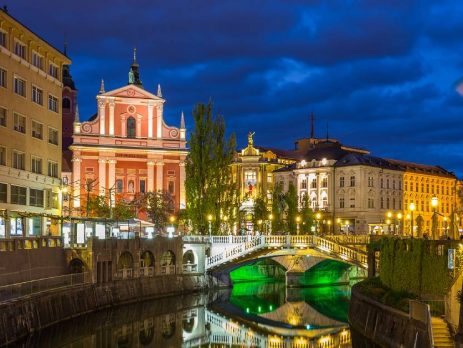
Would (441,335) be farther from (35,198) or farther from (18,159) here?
(35,198)

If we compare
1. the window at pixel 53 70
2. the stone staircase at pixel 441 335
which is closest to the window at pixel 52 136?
the window at pixel 53 70

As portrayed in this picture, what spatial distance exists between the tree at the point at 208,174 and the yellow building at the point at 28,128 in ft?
53.1

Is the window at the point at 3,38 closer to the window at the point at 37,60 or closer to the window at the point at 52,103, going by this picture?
the window at the point at 37,60

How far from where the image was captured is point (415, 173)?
14675cm

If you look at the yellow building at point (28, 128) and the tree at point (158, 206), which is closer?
the yellow building at point (28, 128)

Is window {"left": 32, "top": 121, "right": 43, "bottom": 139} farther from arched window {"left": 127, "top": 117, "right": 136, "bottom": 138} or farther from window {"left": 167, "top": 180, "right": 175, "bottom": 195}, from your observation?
window {"left": 167, "top": 180, "right": 175, "bottom": 195}

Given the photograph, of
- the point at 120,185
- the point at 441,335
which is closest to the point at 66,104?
the point at 120,185

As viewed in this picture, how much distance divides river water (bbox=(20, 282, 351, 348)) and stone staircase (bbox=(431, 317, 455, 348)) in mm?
14029

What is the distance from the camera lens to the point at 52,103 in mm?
78125

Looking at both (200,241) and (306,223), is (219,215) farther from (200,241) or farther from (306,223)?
(306,223)

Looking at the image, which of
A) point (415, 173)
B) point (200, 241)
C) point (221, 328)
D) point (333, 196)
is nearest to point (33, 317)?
point (221, 328)

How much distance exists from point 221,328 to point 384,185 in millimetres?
80389

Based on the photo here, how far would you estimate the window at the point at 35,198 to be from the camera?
7256 centimetres

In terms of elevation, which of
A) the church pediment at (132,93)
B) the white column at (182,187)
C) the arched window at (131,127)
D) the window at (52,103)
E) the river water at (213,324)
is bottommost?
the river water at (213,324)
